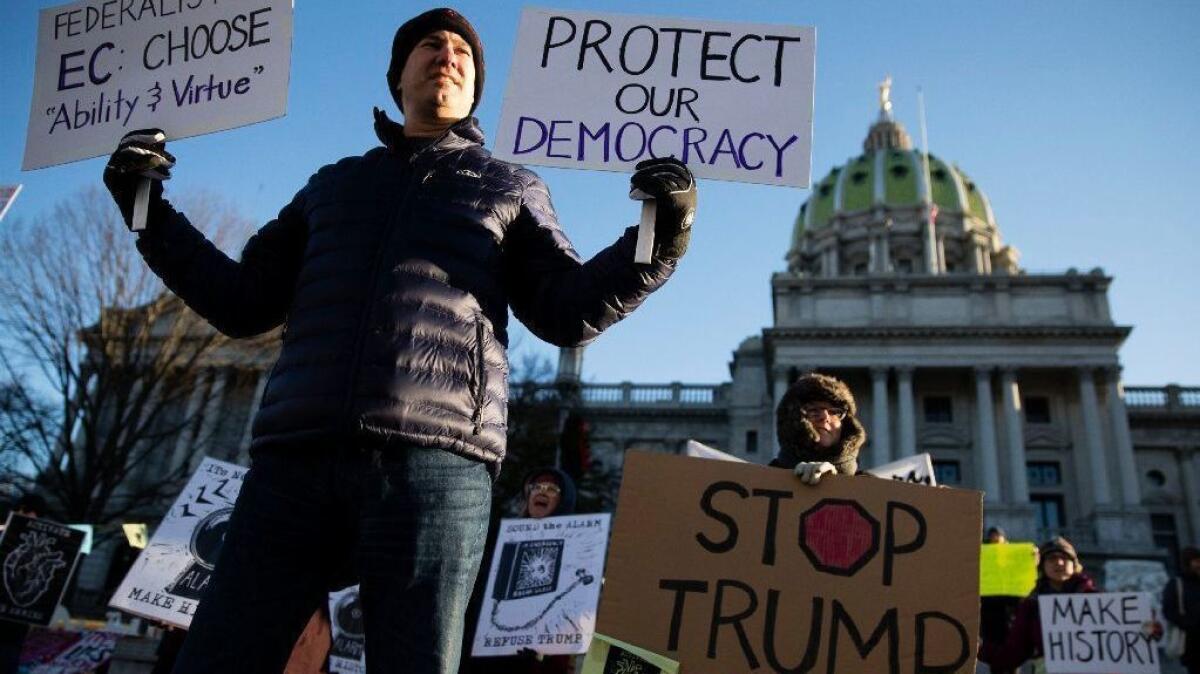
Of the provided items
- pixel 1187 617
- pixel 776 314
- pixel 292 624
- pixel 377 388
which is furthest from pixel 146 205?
pixel 776 314

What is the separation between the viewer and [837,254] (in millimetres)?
63500

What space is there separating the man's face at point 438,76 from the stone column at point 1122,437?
39722mm

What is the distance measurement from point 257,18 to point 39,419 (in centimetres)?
2021

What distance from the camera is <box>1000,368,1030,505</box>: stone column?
3666cm

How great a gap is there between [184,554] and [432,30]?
12.1 ft

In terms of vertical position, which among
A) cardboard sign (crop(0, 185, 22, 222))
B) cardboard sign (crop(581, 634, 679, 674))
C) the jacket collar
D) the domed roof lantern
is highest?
the domed roof lantern

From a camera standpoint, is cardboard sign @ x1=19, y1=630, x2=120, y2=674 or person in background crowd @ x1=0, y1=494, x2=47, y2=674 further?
cardboard sign @ x1=19, y1=630, x2=120, y2=674

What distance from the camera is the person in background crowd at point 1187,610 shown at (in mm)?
7559

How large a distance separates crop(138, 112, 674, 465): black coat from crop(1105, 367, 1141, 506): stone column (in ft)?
130

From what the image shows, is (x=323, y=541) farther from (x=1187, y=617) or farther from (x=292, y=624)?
(x=1187, y=617)

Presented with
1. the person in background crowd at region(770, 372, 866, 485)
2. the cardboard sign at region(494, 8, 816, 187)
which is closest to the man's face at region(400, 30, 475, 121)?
the cardboard sign at region(494, 8, 816, 187)

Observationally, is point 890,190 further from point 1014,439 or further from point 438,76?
point 438,76

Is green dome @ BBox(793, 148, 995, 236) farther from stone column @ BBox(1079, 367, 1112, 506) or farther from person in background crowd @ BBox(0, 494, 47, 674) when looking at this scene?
person in background crowd @ BBox(0, 494, 47, 674)

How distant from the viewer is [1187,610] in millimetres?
7621
